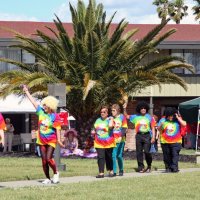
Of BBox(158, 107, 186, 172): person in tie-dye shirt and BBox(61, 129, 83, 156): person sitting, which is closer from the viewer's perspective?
BBox(158, 107, 186, 172): person in tie-dye shirt

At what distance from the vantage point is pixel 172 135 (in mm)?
16594

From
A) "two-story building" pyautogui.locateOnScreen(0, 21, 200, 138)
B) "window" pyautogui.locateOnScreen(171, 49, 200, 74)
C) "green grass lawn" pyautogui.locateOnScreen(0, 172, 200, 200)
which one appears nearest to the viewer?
"green grass lawn" pyautogui.locateOnScreen(0, 172, 200, 200)

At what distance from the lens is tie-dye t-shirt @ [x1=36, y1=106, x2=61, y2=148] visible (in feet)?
43.0

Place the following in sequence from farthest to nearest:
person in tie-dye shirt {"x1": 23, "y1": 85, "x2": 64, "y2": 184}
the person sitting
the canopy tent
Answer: the canopy tent → the person sitting → person in tie-dye shirt {"x1": 23, "y1": 85, "x2": 64, "y2": 184}

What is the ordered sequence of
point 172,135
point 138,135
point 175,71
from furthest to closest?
point 175,71 → point 172,135 → point 138,135

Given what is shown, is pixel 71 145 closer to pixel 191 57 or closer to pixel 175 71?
pixel 175 71

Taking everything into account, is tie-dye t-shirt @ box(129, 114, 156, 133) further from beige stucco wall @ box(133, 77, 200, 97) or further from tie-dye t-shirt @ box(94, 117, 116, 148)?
beige stucco wall @ box(133, 77, 200, 97)

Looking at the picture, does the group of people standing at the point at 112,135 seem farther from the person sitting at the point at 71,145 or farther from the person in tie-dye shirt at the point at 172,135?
the person sitting at the point at 71,145

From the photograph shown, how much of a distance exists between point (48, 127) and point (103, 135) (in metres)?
2.21

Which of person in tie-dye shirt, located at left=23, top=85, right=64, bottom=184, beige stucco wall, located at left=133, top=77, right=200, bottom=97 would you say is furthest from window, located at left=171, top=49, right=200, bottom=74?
person in tie-dye shirt, located at left=23, top=85, right=64, bottom=184

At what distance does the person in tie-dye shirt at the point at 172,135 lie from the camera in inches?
654

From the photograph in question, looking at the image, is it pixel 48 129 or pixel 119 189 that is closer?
pixel 119 189

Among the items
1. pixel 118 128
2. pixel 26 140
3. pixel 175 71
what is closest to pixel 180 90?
pixel 175 71

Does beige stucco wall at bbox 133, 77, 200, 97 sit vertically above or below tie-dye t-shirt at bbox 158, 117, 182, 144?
above
